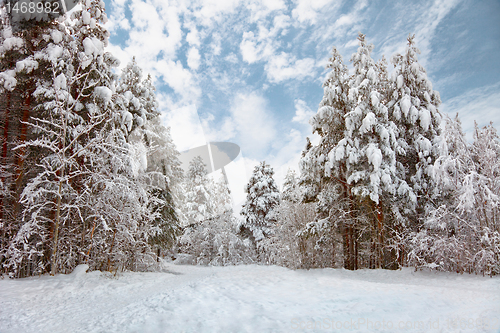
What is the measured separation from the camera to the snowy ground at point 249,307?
438 cm

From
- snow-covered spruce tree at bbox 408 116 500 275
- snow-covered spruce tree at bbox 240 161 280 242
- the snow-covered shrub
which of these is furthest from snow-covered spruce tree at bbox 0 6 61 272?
snow-covered spruce tree at bbox 240 161 280 242

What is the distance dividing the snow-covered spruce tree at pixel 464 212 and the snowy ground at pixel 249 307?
172 centimetres

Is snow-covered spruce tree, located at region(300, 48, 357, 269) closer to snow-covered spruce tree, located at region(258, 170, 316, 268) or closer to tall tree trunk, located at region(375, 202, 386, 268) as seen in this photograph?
snow-covered spruce tree, located at region(258, 170, 316, 268)

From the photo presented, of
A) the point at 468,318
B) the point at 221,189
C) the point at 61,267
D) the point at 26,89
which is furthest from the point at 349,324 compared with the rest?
the point at 221,189

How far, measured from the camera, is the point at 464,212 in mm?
10750

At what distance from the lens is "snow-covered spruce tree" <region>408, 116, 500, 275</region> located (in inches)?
384

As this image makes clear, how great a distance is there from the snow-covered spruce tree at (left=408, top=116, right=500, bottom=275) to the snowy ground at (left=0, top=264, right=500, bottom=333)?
1.72 meters

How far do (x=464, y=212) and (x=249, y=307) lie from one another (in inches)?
402

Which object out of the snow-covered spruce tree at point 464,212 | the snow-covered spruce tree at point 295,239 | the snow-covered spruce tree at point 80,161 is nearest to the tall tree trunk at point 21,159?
the snow-covered spruce tree at point 80,161

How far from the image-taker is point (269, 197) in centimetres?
2195

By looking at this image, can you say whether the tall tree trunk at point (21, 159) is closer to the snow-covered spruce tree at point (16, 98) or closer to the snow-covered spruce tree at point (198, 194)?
the snow-covered spruce tree at point (16, 98)

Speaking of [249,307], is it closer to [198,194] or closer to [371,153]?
[371,153]

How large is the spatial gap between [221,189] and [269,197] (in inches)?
257

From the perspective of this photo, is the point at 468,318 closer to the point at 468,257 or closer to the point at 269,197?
the point at 468,257
